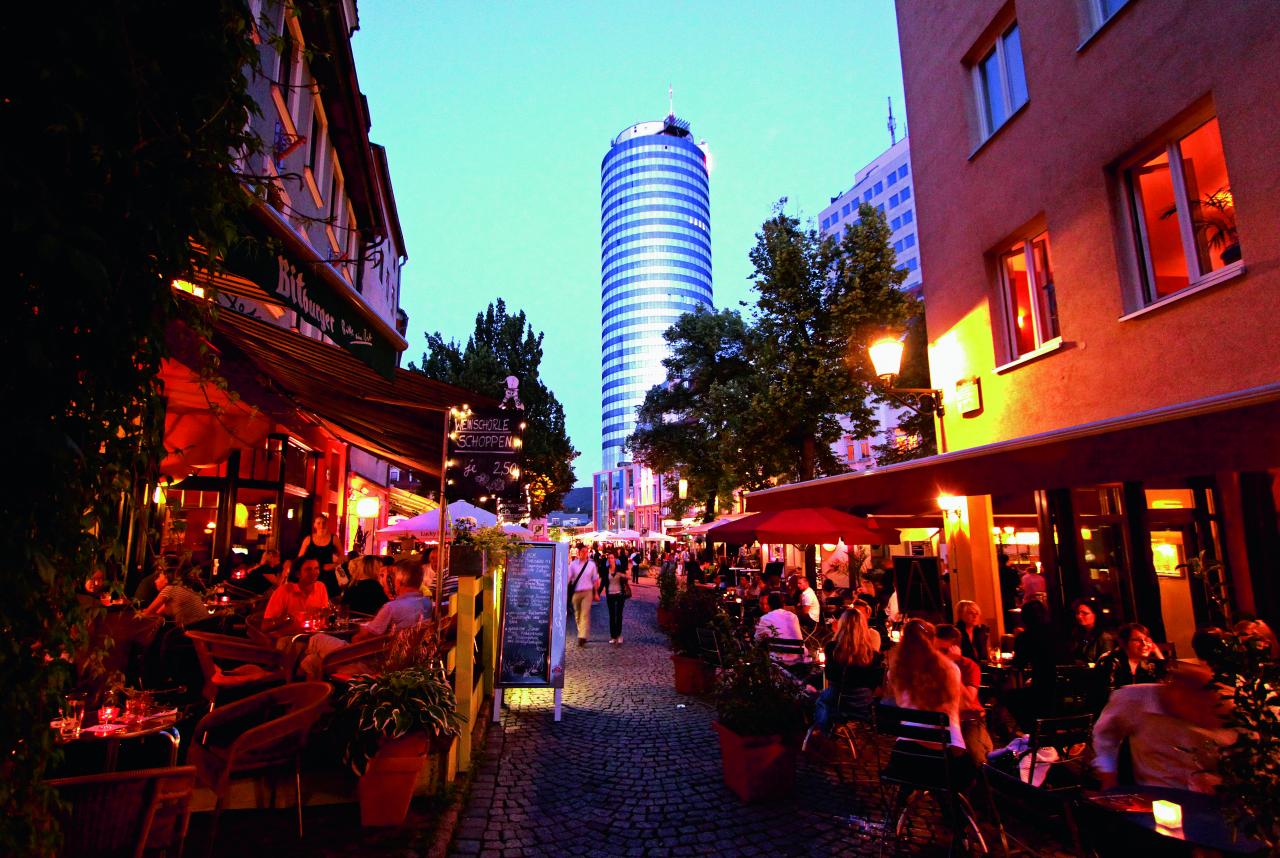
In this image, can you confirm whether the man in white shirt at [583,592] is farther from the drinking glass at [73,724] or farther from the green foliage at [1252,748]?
the green foliage at [1252,748]

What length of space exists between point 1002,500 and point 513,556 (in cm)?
715

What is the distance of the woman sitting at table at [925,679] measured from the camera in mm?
4621

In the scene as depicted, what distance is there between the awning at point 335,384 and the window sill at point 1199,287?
250 inches

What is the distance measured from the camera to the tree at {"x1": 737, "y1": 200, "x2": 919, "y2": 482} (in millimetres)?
16016

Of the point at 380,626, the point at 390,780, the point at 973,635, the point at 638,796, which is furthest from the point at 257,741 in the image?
the point at 973,635

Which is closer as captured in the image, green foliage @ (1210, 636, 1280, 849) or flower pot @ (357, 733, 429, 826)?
green foliage @ (1210, 636, 1280, 849)

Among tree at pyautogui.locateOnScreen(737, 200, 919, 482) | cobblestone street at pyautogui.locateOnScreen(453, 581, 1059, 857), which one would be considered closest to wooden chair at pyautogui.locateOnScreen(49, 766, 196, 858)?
cobblestone street at pyautogui.locateOnScreen(453, 581, 1059, 857)

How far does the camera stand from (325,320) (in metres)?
3.45

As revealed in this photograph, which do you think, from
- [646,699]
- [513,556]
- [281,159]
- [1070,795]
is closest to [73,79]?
[1070,795]

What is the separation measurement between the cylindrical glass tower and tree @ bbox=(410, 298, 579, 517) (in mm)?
87507

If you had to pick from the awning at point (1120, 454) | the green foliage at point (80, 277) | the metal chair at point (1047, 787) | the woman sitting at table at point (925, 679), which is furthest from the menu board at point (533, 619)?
the green foliage at point (80, 277)

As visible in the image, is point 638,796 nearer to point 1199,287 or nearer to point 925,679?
point 925,679

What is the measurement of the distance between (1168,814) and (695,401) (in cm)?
2606

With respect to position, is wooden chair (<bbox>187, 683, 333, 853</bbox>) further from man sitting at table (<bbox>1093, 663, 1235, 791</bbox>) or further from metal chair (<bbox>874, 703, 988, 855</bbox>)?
man sitting at table (<bbox>1093, 663, 1235, 791</bbox>)
